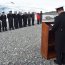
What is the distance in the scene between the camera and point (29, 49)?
8070 mm

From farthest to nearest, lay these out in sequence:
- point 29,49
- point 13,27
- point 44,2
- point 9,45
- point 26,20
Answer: point 44,2 → point 26,20 → point 13,27 → point 9,45 → point 29,49

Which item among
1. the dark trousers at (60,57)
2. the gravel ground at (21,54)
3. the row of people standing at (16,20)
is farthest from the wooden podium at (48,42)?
the row of people standing at (16,20)

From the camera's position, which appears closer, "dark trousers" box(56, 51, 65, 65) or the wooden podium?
"dark trousers" box(56, 51, 65, 65)

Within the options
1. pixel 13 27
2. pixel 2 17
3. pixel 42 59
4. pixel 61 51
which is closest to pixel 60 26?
pixel 61 51

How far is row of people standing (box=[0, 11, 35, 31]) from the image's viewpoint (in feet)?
43.4

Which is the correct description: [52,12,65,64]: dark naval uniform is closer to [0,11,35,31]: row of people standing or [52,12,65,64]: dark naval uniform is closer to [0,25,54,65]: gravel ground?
[0,25,54,65]: gravel ground

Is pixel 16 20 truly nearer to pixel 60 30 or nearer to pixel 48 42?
pixel 48 42

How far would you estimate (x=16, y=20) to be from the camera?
14.4 m

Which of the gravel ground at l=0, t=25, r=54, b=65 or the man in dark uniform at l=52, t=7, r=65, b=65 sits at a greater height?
the man in dark uniform at l=52, t=7, r=65, b=65

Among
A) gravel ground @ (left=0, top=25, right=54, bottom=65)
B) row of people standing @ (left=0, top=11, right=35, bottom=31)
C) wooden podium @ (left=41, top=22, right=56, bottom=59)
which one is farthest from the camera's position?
row of people standing @ (left=0, top=11, right=35, bottom=31)

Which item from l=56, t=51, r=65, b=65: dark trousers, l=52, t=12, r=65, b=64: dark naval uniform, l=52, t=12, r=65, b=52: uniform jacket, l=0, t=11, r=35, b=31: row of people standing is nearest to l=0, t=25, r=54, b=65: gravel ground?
l=56, t=51, r=65, b=65: dark trousers

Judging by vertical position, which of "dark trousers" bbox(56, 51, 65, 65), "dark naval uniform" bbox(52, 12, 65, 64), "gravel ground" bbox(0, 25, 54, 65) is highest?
"dark naval uniform" bbox(52, 12, 65, 64)

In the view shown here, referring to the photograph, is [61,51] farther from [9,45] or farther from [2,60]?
[9,45]

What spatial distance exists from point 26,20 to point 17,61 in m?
9.32
